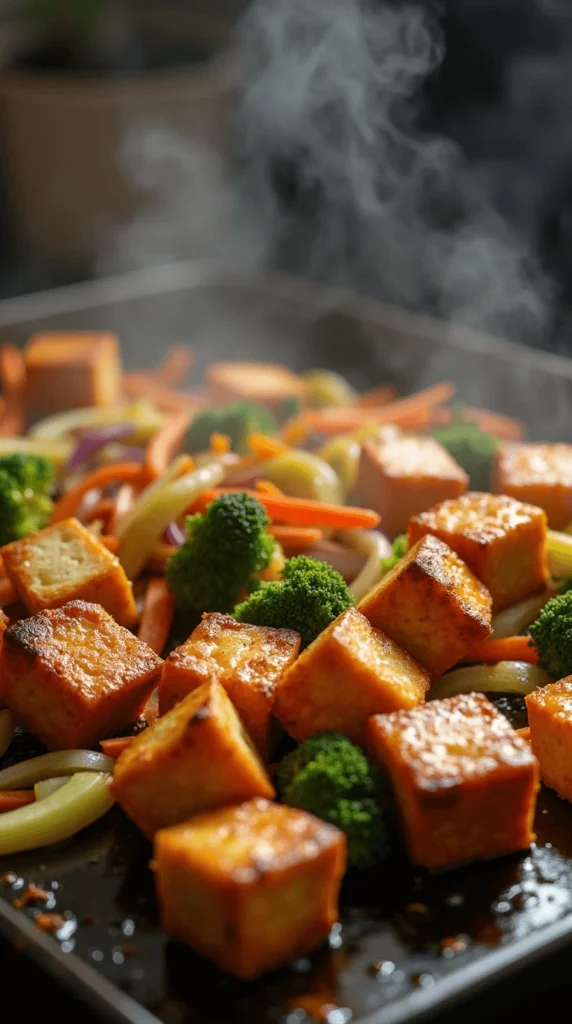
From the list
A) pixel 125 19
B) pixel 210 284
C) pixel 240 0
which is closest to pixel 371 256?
pixel 210 284

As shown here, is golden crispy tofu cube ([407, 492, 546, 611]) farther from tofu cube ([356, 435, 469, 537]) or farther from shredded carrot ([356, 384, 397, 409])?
shredded carrot ([356, 384, 397, 409])

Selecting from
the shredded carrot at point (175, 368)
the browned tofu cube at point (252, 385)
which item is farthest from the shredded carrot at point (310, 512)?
the shredded carrot at point (175, 368)

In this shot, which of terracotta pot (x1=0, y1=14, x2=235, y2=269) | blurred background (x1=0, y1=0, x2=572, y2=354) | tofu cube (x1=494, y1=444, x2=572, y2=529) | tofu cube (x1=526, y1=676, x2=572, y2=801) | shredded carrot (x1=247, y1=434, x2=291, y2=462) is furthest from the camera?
terracotta pot (x1=0, y1=14, x2=235, y2=269)

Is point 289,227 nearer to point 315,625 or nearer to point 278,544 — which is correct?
point 278,544

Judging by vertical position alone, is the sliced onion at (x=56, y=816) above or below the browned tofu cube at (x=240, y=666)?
below

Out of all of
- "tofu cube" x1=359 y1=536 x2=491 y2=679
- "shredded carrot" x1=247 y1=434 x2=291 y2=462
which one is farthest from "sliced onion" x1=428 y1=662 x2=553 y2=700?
"shredded carrot" x1=247 y1=434 x2=291 y2=462

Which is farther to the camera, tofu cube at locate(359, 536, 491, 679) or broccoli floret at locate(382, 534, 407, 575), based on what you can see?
broccoli floret at locate(382, 534, 407, 575)

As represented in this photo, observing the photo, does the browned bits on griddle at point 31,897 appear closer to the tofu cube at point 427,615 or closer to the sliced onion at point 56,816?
the sliced onion at point 56,816

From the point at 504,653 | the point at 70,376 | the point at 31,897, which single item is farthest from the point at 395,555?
the point at 70,376
